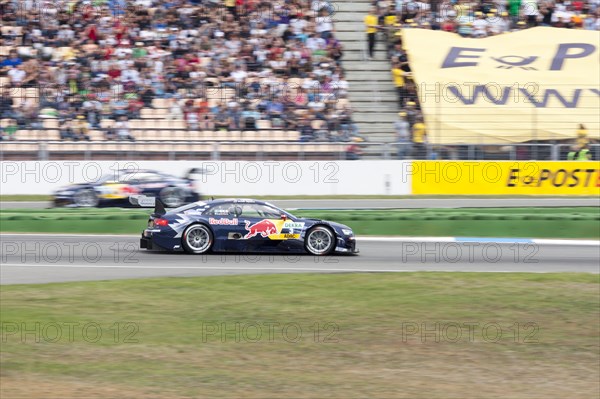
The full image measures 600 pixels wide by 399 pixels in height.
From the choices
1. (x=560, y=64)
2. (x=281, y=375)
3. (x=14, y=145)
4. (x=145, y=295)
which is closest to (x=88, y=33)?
(x=14, y=145)

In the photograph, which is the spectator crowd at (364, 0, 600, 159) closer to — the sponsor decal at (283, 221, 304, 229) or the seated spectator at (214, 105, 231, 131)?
the seated spectator at (214, 105, 231, 131)

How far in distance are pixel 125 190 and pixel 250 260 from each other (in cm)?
791

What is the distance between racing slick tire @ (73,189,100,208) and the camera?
818 inches

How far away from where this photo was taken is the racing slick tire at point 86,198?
20781mm

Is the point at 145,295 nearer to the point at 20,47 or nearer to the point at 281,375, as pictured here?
the point at 281,375

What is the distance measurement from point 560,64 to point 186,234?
15.0m

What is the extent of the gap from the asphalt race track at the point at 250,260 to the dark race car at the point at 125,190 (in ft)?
14.7

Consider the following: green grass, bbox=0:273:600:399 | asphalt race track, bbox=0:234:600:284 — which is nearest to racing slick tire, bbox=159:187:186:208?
asphalt race track, bbox=0:234:600:284

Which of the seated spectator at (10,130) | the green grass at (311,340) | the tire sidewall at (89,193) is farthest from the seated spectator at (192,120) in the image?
the green grass at (311,340)

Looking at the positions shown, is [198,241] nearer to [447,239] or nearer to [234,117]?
[447,239]

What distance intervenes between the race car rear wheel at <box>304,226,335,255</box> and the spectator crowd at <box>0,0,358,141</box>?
9.43 meters

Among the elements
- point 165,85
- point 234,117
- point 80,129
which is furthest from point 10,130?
→ point 234,117

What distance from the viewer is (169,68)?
23.6 meters

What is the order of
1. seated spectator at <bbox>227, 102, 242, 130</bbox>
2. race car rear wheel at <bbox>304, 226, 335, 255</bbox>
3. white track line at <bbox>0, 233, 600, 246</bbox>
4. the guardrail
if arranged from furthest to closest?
seated spectator at <bbox>227, 102, 242, 130</bbox>
the guardrail
white track line at <bbox>0, 233, 600, 246</bbox>
race car rear wheel at <bbox>304, 226, 335, 255</bbox>
